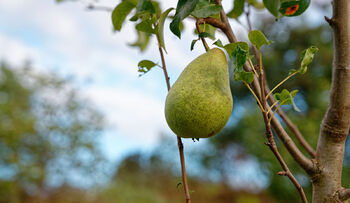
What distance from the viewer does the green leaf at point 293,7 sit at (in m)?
0.42

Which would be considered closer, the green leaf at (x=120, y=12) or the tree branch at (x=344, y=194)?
the tree branch at (x=344, y=194)

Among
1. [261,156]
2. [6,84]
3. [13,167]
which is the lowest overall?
[261,156]

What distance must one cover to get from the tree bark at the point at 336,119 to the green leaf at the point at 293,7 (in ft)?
0.31

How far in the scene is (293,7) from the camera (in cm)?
43

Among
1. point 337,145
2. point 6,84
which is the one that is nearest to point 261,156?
point 337,145

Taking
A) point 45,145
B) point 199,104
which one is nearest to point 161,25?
point 199,104

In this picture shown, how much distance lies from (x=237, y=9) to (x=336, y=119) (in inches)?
12.1

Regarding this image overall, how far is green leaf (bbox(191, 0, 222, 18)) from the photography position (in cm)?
43

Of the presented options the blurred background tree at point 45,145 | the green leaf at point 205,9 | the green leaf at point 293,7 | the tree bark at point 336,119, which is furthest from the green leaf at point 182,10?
the blurred background tree at point 45,145

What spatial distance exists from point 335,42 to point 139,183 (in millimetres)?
6430

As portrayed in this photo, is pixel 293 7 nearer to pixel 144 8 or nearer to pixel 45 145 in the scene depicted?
pixel 144 8

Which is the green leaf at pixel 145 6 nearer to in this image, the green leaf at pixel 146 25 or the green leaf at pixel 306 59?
the green leaf at pixel 146 25

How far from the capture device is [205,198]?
6.19 meters

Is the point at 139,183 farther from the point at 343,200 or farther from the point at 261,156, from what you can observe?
the point at 343,200
